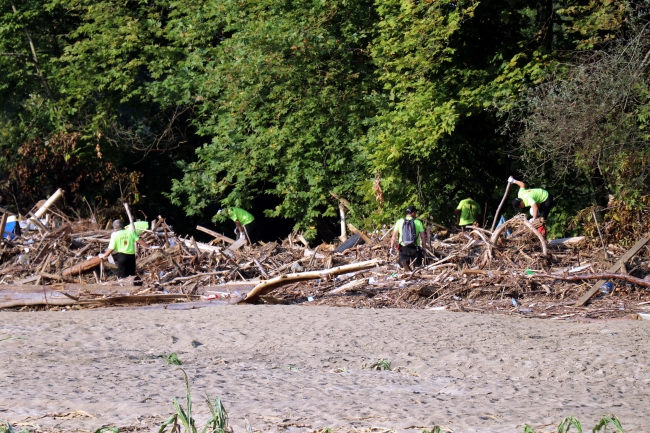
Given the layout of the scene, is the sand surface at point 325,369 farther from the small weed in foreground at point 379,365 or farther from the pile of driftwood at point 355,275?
the pile of driftwood at point 355,275

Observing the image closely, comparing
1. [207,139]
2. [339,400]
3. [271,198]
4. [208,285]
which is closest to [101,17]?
[207,139]

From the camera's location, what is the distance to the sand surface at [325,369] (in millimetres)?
6414

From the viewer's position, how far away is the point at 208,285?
1623 centimetres

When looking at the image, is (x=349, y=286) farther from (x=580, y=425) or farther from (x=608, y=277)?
(x=580, y=425)

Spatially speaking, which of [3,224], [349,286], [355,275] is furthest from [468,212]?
[3,224]

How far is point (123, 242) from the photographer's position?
1638 cm

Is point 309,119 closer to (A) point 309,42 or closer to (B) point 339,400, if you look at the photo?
(A) point 309,42

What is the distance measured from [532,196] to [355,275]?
4168 millimetres

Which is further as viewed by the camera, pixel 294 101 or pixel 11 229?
pixel 294 101

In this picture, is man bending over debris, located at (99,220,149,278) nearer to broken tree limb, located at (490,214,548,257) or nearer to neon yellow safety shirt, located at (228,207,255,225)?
neon yellow safety shirt, located at (228,207,255,225)

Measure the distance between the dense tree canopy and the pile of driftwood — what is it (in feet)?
6.28

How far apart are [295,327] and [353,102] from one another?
41.6ft

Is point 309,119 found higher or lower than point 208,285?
higher

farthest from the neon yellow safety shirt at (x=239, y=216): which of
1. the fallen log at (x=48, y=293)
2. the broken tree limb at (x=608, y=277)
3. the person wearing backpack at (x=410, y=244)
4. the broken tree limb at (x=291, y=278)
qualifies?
the broken tree limb at (x=608, y=277)
